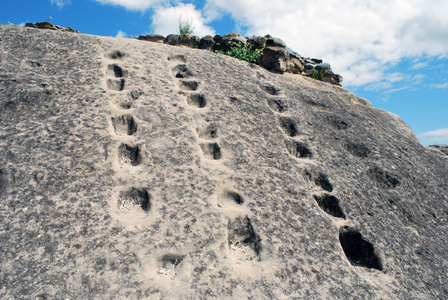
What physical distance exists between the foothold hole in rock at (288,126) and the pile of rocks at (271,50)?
238 centimetres

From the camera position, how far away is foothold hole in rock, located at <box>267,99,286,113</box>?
164 inches

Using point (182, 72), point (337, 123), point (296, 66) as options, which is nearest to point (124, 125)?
point (182, 72)

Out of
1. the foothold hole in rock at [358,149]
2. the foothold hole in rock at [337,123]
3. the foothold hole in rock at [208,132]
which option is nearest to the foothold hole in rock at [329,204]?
the foothold hole in rock at [358,149]

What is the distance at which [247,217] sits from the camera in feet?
8.73

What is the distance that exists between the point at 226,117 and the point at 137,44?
1916mm

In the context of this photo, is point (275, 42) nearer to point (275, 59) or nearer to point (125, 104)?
point (275, 59)

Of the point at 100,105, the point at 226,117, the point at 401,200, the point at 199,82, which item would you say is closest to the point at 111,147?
the point at 100,105

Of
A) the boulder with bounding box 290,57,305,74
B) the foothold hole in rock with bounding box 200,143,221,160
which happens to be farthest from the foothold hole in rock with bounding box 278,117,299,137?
the boulder with bounding box 290,57,305,74

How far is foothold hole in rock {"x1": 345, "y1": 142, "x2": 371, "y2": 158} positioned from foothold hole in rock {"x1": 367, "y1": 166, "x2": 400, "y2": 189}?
0.25 m

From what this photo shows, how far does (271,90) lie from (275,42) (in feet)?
9.17

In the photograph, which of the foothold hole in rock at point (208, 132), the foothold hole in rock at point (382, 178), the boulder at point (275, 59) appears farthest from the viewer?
the boulder at point (275, 59)

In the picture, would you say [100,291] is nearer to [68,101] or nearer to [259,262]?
[259,262]

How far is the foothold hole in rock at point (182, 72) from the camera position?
4234 millimetres

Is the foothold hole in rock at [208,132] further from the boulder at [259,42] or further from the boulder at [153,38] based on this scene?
the boulder at [153,38]
